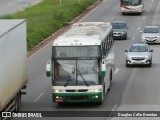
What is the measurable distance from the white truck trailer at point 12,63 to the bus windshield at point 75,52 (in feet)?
4.80

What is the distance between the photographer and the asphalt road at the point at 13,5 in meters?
83.8

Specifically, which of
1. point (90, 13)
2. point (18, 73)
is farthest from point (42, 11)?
point (18, 73)

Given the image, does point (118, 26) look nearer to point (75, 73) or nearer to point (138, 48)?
point (138, 48)

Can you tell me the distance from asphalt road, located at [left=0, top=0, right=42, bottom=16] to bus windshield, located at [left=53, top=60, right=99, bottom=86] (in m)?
52.8

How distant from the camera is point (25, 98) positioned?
104ft

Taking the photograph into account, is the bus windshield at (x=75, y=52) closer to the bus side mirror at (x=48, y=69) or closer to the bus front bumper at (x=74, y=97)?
the bus side mirror at (x=48, y=69)

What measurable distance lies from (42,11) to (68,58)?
47.0 meters

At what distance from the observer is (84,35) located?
99.4ft

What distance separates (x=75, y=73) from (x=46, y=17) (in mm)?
40530

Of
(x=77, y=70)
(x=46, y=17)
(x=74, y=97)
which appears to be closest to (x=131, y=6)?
(x=46, y=17)

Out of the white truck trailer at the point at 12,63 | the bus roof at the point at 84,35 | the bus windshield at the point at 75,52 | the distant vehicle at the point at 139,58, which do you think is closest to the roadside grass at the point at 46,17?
the distant vehicle at the point at 139,58

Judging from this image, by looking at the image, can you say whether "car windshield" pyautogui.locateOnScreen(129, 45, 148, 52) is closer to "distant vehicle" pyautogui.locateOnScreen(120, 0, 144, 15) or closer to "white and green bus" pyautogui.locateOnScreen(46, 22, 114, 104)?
"white and green bus" pyautogui.locateOnScreen(46, 22, 114, 104)

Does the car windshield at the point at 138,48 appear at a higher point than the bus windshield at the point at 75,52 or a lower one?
lower

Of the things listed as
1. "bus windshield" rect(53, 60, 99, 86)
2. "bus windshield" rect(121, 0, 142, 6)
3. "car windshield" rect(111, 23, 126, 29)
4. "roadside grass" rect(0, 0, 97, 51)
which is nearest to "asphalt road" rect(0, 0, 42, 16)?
"roadside grass" rect(0, 0, 97, 51)
